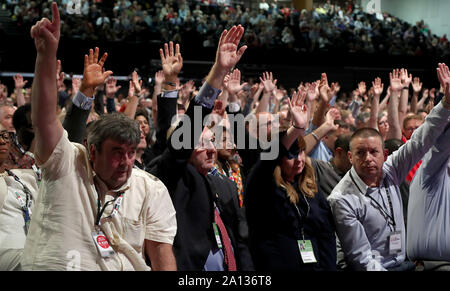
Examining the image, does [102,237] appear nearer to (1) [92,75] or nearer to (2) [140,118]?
(1) [92,75]

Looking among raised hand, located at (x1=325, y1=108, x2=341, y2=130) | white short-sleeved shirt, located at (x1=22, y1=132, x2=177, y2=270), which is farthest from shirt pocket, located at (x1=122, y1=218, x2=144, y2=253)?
raised hand, located at (x1=325, y1=108, x2=341, y2=130)

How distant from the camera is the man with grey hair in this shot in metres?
1.74

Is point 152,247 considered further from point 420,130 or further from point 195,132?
point 420,130

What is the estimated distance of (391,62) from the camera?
49.6 ft

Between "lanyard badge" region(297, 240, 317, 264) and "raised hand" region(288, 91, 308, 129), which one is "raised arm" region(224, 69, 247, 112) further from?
"lanyard badge" region(297, 240, 317, 264)

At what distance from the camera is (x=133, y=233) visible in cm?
188

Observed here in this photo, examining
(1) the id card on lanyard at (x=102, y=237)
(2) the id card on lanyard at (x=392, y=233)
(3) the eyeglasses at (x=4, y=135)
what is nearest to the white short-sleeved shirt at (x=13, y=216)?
(3) the eyeglasses at (x=4, y=135)

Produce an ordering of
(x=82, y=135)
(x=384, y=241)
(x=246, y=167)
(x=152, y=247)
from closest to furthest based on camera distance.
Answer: (x=152, y=247) < (x=82, y=135) < (x=384, y=241) < (x=246, y=167)

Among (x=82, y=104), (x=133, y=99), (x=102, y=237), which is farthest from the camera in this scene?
(x=133, y=99)

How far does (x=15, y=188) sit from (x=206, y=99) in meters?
0.92

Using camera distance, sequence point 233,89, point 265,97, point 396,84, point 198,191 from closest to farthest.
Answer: point 198,191 < point 233,89 < point 396,84 < point 265,97

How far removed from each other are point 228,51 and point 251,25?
12.9 metres

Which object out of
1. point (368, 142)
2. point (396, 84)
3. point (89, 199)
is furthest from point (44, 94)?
point (396, 84)
